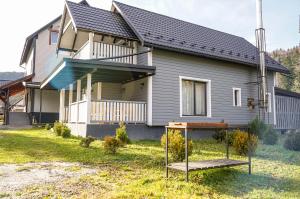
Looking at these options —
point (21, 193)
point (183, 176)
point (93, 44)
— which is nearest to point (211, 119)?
point (93, 44)

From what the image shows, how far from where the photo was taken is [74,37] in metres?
14.2

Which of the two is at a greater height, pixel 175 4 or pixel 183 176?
pixel 175 4

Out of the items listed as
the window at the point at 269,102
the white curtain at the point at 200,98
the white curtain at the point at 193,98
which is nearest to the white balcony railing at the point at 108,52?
the white curtain at the point at 193,98

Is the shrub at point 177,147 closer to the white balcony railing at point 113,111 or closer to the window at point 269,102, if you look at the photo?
the white balcony railing at point 113,111

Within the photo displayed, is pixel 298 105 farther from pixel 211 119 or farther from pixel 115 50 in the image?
pixel 115 50

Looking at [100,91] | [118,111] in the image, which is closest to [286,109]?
[118,111]

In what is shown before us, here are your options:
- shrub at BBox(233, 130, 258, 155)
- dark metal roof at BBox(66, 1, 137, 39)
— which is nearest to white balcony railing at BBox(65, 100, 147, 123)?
dark metal roof at BBox(66, 1, 137, 39)

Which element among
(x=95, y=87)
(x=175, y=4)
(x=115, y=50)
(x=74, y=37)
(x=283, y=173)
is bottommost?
(x=283, y=173)

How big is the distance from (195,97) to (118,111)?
4.11 metres

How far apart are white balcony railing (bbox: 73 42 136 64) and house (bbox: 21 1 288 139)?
0.04m

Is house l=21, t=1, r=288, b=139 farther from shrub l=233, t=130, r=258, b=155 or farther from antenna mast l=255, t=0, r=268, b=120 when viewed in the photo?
shrub l=233, t=130, r=258, b=155

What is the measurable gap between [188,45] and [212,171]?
834 cm

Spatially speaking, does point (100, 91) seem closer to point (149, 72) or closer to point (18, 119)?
point (149, 72)

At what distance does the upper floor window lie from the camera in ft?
40.3
